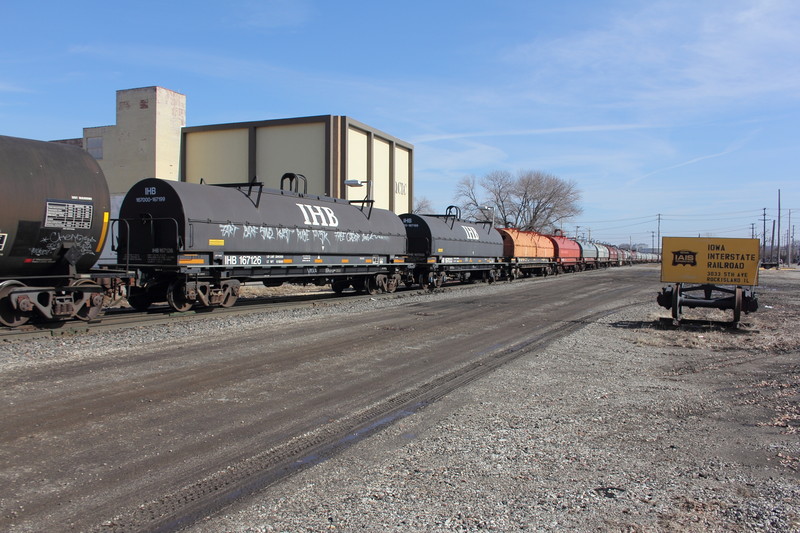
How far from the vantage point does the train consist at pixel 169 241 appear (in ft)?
35.1

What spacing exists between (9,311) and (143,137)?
2893 centimetres

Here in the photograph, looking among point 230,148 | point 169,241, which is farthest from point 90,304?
point 230,148

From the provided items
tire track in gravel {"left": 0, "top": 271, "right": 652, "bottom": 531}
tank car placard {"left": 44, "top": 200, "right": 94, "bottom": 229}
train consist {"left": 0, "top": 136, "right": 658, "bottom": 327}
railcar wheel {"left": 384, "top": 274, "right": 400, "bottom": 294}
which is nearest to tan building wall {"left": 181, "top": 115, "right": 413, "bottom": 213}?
train consist {"left": 0, "top": 136, "right": 658, "bottom": 327}

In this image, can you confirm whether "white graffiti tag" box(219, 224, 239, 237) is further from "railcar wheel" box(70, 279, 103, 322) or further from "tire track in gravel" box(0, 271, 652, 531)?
"tire track in gravel" box(0, 271, 652, 531)

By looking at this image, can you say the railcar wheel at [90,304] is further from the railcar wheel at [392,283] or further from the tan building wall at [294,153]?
the tan building wall at [294,153]

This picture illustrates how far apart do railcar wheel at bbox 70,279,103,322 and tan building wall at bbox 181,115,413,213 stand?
2160 centimetres

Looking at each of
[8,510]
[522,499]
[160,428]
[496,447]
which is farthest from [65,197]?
[522,499]

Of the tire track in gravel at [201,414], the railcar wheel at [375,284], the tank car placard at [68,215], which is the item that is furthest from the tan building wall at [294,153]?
the tire track in gravel at [201,414]

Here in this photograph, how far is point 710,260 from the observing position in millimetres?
13453

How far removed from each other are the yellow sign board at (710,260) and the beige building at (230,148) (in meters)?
22.4

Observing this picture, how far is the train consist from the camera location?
10.7 metres

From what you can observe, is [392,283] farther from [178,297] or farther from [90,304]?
[90,304]

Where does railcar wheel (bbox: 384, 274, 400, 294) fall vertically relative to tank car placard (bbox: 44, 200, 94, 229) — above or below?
below

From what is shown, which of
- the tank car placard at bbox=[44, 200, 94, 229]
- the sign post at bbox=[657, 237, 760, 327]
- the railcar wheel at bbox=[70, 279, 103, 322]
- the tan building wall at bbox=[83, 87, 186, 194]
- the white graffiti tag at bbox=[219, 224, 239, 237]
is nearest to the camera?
the tank car placard at bbox=[44, 200, 94, 229]
